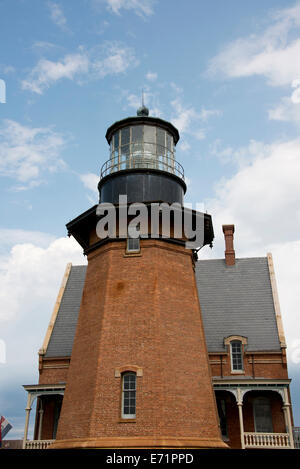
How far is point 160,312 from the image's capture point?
15.5 metres

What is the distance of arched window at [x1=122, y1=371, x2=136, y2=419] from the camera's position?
47.4 feet

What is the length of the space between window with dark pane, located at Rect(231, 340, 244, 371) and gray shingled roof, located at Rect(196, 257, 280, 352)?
459 millimetres

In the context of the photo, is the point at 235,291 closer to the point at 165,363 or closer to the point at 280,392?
the point at 280,392

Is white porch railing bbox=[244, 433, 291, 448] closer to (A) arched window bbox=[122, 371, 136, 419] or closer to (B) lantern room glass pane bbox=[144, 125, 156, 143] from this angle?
(A) arched window bbox=[122, 371, 136, 419]

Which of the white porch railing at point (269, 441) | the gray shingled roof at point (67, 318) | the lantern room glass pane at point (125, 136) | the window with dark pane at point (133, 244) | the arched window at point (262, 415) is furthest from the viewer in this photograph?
the gray shingled roof at point (67, 318)

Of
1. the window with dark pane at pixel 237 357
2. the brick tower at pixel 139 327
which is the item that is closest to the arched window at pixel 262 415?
the window with dark pane at pixel 237 357

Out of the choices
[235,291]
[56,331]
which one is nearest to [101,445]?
[56,331]

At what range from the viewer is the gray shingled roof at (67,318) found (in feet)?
76.9

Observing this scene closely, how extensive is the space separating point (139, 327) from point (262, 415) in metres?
8.98

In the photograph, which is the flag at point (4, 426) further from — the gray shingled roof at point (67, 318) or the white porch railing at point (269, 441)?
the white porch railing at point (269, 441)

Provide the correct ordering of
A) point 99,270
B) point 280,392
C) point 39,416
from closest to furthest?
point 99,270 → point 280,392 → point 39,416

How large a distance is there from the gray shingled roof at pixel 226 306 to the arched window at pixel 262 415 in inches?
89.0

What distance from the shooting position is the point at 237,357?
73.0 ft

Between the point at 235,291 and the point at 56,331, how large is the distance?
9.35 metres
